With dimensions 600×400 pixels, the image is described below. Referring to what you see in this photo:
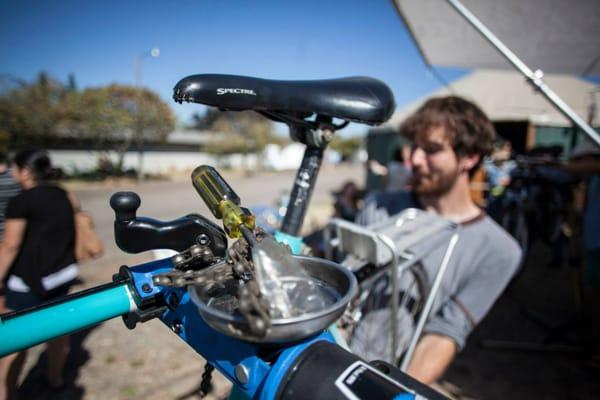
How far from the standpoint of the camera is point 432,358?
4.84ft

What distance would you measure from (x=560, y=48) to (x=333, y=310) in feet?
8.49

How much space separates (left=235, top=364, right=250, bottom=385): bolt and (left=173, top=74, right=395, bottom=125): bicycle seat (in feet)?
1.59

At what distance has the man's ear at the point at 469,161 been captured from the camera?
182 centimetres

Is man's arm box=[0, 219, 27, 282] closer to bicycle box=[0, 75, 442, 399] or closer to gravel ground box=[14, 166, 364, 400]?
gravel ground box=[14, 166, 364, 400]

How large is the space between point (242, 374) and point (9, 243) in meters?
2.75

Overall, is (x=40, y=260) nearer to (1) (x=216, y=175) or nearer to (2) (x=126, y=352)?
(2) (x=126, y=352)

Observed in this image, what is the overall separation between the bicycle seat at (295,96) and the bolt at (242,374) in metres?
0.48

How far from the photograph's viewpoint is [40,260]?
2.63 metres

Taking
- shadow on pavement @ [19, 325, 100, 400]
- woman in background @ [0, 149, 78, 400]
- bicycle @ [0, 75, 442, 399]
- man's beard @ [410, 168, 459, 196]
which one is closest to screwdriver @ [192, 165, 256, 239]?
bicycle @ [0, 75, 442, 399]

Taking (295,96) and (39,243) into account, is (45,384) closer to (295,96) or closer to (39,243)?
(39,243)

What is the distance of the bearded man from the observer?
1.52 m

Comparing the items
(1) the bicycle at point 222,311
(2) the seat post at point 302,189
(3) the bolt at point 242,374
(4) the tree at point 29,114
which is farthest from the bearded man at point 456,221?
(4) the tree at point 29,114

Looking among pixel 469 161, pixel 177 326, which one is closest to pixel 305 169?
pixel 177 326

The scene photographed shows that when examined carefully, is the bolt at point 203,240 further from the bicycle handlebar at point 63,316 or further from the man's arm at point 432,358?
the man's arm at point 432,358
